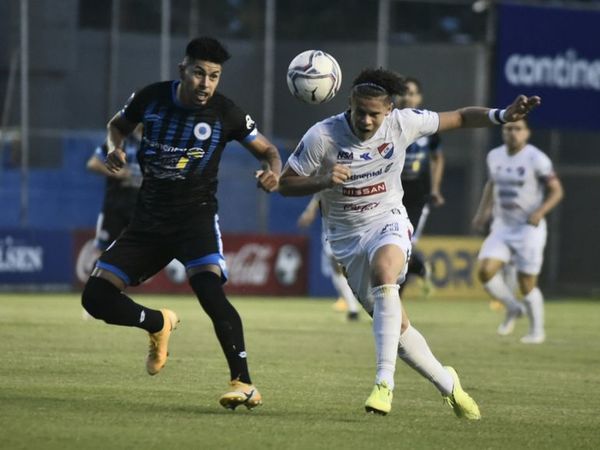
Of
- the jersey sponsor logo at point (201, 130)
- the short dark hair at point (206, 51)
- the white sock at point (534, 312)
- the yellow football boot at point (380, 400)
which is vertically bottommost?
the white sock at point (534, 312)

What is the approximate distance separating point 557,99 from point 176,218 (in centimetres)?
1991

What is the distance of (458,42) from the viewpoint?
28422mm

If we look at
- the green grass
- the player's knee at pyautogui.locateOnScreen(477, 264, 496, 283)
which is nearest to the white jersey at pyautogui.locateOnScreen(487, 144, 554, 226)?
the player's knee at pyautogui.locateOnScreen(477, 264, 496, 283)

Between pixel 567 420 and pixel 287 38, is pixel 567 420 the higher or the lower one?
the lower one

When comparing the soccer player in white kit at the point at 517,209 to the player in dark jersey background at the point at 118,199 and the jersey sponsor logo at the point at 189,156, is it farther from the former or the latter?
the jersey sponsor logo at the point at 189,156

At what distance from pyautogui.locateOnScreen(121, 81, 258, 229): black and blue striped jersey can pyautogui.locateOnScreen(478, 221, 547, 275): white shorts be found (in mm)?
7697

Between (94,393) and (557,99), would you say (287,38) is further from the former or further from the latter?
(94,393)

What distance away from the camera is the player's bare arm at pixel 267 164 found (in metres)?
8.51

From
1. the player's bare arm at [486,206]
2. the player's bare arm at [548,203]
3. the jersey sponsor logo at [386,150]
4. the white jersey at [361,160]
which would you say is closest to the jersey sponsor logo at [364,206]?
the white jersey at [361,160]

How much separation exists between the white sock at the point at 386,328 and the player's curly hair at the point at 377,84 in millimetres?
1076

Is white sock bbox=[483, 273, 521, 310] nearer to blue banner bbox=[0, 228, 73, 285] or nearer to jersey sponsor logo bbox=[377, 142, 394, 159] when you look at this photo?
jersey sponsor logo bbox=[377, 142, 394, 159]

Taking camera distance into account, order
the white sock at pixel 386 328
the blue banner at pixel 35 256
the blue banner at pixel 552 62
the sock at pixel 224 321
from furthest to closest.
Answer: the blue banner at pixel 552 62, the blue banner at pixel 35 256, the sock at pixel 224 321, the white sock at pixel 386 328

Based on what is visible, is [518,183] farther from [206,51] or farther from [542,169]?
[206,51]

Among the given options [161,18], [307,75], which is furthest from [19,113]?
[307,75]
